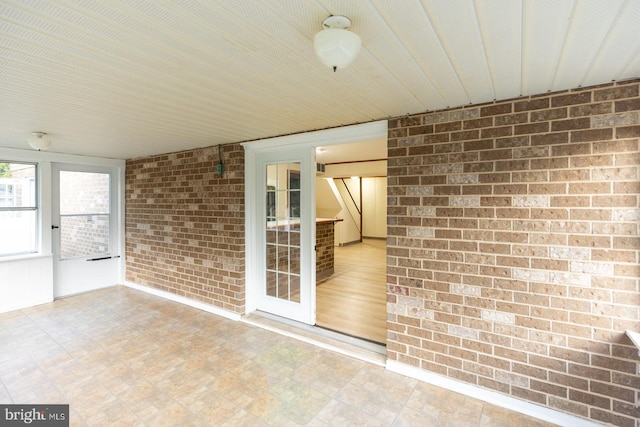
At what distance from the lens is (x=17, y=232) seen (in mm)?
4383

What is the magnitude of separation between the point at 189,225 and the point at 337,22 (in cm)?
374

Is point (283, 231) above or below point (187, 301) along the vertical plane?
above

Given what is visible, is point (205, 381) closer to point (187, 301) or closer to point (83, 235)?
point (187, 301)

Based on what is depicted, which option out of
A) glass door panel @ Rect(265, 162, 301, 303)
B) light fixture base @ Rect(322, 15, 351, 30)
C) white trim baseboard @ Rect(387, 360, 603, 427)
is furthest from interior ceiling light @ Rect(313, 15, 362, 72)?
white trim baseboard @ Rect(387, 360, 603, 427)

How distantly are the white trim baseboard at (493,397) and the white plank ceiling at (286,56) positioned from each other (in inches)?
85.6

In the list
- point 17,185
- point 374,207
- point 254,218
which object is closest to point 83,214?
point 17,185

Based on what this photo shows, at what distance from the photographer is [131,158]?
5176 millimetres

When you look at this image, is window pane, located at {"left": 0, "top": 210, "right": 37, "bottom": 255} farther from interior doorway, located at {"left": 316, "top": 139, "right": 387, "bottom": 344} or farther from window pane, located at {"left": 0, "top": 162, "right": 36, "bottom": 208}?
interior doorway, located at {"left": 316, "top": 139, "right": 387, "bottom": 344}

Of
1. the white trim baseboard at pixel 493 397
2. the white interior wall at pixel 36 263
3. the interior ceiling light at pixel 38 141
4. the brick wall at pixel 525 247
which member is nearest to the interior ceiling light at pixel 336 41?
the brick wall at pixel 525 247

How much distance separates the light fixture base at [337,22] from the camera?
1.23 meters

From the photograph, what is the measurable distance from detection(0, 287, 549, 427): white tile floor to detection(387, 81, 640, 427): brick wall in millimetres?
381

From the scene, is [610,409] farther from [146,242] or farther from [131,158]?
[131,158]

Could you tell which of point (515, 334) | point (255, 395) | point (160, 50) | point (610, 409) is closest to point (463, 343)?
point (515, 334)

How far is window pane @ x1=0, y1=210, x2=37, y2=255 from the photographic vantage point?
14.0 ft
